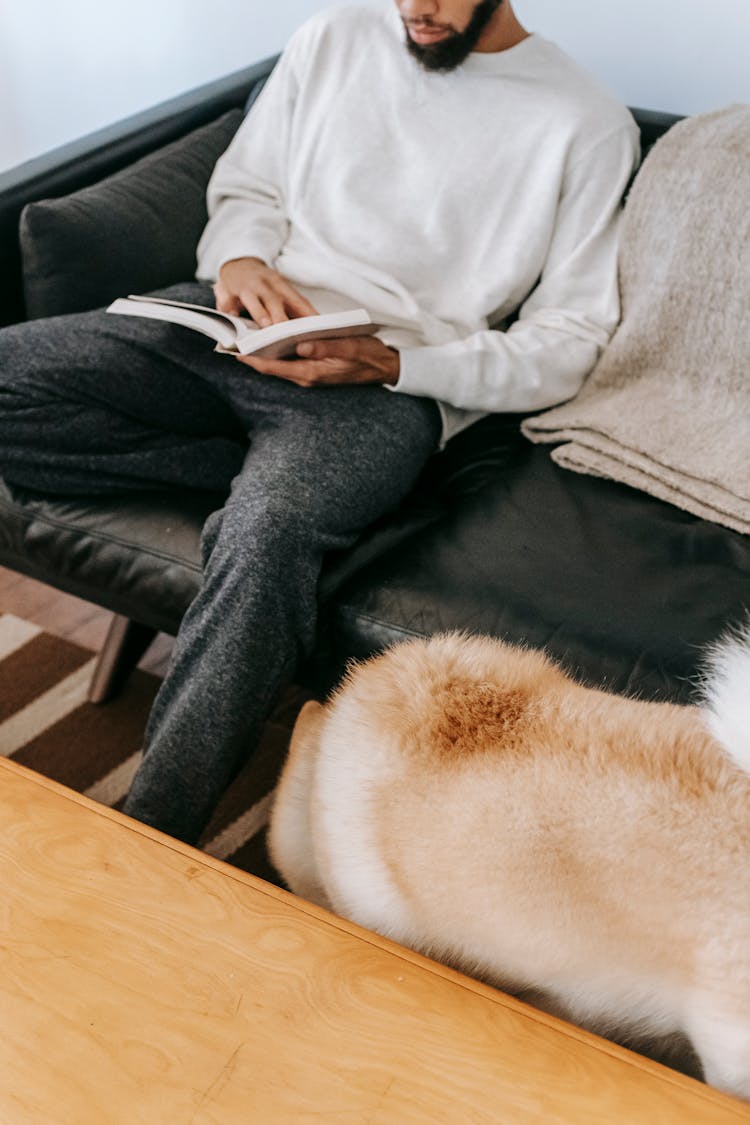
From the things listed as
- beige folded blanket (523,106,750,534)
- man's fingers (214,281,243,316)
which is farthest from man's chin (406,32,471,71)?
man's fingers (214,281,243,316)

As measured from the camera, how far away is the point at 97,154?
5.77 ft

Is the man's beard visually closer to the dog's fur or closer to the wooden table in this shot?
the dog's fur

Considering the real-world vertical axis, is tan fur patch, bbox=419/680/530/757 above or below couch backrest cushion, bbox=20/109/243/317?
below

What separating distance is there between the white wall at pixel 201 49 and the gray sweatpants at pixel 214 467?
0.80m

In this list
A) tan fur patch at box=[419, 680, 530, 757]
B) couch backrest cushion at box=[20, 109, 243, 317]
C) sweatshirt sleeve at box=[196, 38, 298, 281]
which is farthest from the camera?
sweatshirt sleeve at box=[196, 38, 298, 281]

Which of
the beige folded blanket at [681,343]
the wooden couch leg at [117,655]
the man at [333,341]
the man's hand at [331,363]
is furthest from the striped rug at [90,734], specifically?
the beige folded blanket at [681,343]

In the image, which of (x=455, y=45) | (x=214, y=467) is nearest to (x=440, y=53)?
(x=455, y=45)

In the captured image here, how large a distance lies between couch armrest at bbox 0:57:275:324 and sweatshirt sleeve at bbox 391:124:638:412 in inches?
28.1

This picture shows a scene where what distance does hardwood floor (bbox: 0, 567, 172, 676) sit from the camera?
1755 mm

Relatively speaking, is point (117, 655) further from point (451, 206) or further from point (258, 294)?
point (451, 206)

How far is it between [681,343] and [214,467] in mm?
688

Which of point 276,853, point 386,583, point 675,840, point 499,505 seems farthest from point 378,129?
point 675,840

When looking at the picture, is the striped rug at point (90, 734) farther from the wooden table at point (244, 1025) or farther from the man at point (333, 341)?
the wooden table at point (244, 1025)

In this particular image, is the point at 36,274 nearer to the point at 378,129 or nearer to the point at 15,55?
the point at 378,129
